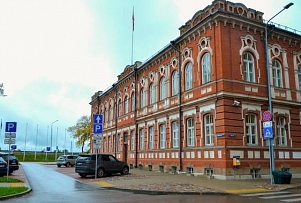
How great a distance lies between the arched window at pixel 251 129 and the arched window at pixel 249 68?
265cm

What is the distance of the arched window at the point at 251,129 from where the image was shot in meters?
20.7

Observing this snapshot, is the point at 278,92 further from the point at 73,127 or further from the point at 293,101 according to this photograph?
the point at 73,127

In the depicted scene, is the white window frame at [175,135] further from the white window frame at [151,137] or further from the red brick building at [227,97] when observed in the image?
the white window frame at [151,137]

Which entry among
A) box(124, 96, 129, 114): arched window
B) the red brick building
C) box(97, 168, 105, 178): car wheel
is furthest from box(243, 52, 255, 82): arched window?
box(124, 96, 129, 114): arched window

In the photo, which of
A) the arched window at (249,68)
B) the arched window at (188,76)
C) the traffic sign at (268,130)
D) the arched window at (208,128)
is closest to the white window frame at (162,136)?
the arched window at (188,76)

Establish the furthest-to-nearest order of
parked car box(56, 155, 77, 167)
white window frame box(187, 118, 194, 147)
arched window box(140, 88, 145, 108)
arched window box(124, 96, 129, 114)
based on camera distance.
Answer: parked car box(56, 155, 77, 167) < arched window box(124, 96, 129, 114) < arched window box(140, 88, 145, 108) < white window frame box(187, 118, 194, 147)

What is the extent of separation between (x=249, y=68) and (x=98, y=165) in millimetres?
12773

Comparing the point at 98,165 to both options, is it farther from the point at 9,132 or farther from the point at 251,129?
the point at 251,129

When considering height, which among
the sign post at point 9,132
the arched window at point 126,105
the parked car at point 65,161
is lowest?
the parked car at point 65,161

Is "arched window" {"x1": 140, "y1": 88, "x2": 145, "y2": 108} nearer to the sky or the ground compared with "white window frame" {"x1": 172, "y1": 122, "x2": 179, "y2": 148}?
nearer to the sky

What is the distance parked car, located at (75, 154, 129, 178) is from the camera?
22.1 meters

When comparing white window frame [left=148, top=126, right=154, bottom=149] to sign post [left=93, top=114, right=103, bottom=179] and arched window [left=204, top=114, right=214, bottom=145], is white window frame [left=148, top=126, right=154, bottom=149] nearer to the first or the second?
arched window [left=204, top=114, right=214, bottom=145]

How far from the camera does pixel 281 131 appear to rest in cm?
2259

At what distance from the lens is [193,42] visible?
24.1 meters
